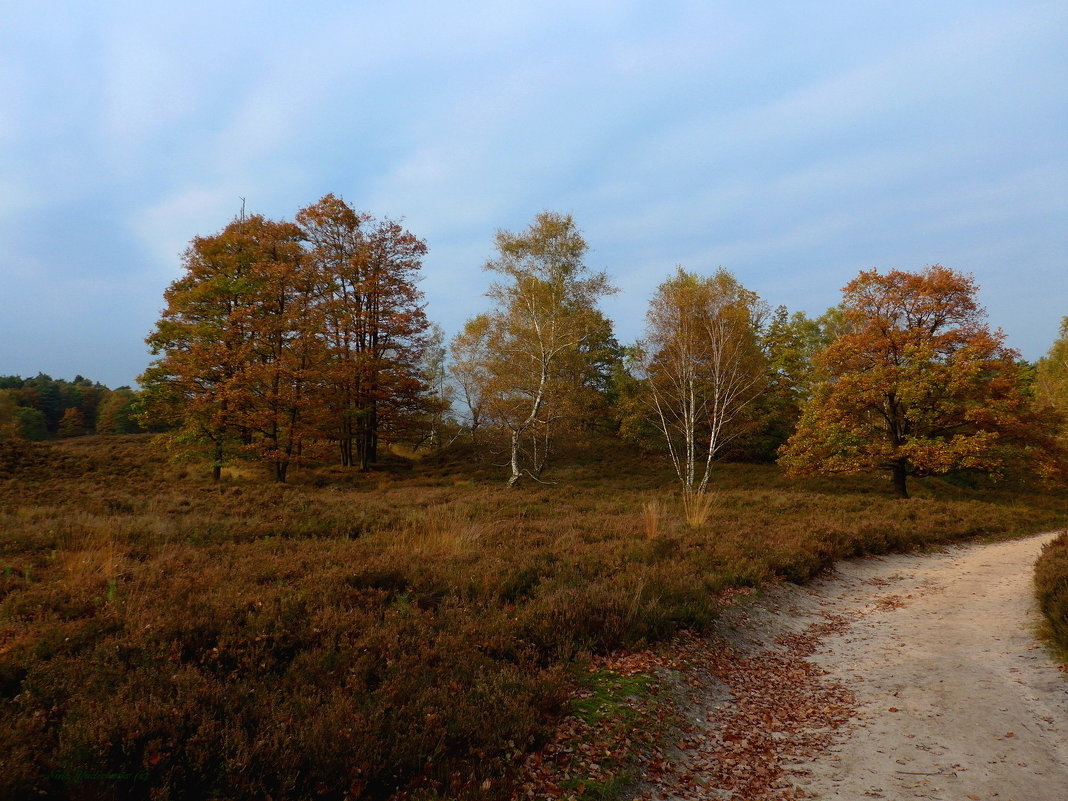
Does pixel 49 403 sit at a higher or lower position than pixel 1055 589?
higher

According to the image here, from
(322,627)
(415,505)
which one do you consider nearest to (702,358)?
(415,505)

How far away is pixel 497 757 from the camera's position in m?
4.01

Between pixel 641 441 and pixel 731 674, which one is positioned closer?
pixel 731 674

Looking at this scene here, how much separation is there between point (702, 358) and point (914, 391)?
8.98 m

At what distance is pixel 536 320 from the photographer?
23.5 metres

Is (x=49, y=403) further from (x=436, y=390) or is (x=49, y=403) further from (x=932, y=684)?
(x=932, y=684)

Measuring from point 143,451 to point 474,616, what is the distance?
30247mm

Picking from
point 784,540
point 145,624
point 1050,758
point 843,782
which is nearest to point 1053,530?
point 784,540

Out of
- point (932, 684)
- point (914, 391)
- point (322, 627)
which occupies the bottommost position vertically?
point (932, 684)

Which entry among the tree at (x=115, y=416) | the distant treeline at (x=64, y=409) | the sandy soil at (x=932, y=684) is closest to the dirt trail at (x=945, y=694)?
the sandy soil at (x=932, y=684)

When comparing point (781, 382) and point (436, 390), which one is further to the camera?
point (436, 390)

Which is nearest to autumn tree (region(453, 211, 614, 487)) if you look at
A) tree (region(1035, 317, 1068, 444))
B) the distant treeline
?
tree (region(1035, 317, 1068, 444))

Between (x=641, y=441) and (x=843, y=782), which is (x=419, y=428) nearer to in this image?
(x=641, y=441)

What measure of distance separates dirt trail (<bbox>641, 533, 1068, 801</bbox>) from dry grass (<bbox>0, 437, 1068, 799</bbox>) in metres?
1.04
